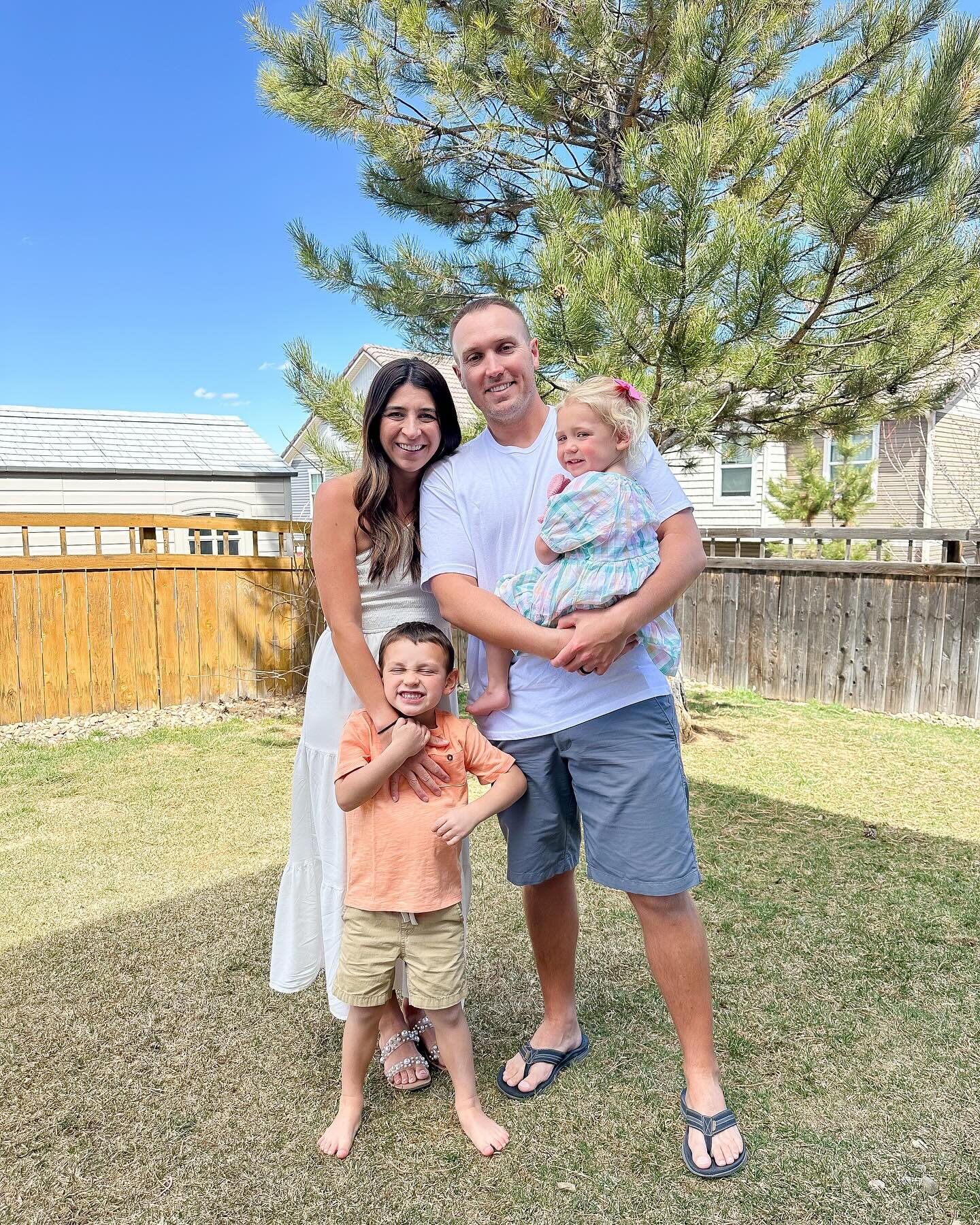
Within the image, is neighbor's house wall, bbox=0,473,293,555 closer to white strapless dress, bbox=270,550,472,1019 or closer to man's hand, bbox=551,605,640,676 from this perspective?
white strapless dress, bbox=270,550,472,1019

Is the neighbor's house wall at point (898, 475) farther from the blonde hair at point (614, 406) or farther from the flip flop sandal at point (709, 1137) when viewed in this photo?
the flip flop sandal at point (709, 1137)

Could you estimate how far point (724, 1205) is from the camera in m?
1.66

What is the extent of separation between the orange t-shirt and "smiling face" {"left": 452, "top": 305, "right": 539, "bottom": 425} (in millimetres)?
736

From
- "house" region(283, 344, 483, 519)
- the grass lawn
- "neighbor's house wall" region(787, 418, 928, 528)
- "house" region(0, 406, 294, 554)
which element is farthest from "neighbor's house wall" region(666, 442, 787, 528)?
the grass lawn

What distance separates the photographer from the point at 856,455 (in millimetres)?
11125

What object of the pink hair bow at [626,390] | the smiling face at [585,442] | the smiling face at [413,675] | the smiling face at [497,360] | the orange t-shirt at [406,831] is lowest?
the orange t-shirt at [406,831]

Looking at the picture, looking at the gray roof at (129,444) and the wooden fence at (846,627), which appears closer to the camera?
the wooden fence at (846,627)

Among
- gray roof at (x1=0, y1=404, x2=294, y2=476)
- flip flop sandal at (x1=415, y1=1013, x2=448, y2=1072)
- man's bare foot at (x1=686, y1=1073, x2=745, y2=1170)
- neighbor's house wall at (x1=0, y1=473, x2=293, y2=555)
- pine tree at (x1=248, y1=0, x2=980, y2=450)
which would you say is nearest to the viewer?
man's bare foot at (x1=686, y1=1073, x2=745, y2=1170)

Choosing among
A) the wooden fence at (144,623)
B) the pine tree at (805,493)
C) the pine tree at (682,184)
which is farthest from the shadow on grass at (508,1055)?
the pine tree at (805,493)

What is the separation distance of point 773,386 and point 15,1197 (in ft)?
16.0

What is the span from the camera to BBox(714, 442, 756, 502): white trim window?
1183 centimetres

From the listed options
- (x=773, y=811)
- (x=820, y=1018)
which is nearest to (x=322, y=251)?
(x=773, y=811)

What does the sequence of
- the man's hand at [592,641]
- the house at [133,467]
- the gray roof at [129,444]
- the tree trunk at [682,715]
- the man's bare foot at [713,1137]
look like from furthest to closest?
the gray roof at [129,444] → the house at [133,467] → the tree trunk at [682,715] → the man's bare foot at [713,1137] → the man's hand at [592,641]

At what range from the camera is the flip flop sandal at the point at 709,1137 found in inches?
68.5
